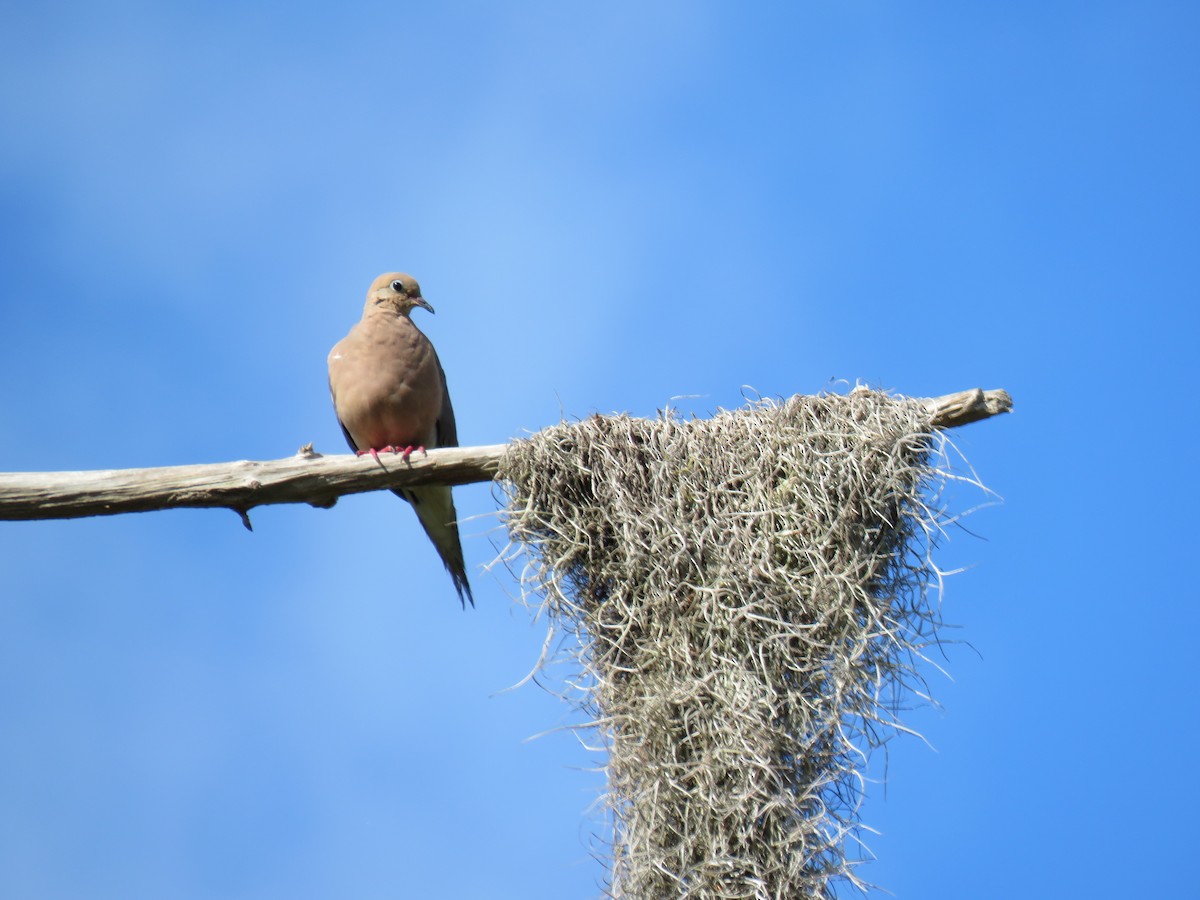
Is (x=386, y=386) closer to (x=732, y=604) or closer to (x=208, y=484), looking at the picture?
(x=208, y=484)

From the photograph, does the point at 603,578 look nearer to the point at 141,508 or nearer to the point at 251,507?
the point at 251,507

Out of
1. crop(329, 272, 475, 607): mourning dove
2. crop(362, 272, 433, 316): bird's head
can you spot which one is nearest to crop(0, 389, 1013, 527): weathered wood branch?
crop(329, 272, 475, 607): mourning dove

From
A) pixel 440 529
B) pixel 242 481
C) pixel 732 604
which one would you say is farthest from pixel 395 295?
pixel 732 604

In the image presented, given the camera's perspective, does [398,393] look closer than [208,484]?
No

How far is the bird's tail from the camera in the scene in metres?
4.48

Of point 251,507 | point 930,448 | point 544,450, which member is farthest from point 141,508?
point 930,448

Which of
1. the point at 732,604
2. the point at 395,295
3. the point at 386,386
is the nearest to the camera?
the point at 732,604

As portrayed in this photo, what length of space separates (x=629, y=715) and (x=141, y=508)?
1.49 metres

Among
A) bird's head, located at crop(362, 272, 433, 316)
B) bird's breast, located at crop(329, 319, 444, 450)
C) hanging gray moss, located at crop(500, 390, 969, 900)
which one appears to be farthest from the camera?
bird's head, located at crop(362, 272, 433, 316)

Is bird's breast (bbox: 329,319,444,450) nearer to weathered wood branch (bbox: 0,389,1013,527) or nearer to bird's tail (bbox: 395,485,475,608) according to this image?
bird's tail (bbox: 395,485,475,608)

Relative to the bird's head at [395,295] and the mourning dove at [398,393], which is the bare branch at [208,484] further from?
the bird's head at [395,295]

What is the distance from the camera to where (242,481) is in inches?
132

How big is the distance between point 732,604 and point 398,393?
171 centimetres

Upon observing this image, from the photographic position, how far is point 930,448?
132 inches
